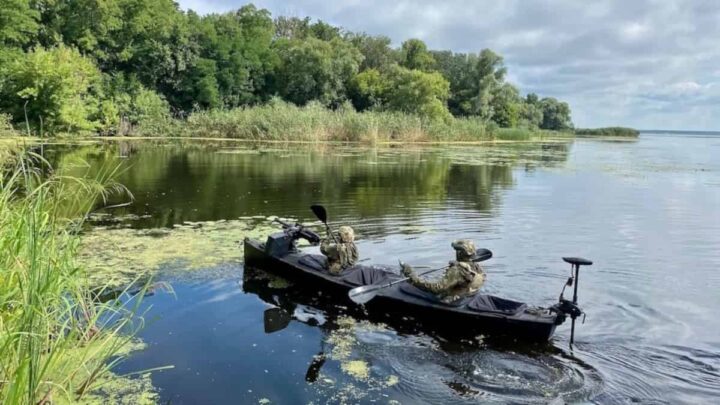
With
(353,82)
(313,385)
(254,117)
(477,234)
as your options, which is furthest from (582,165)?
(353,82)

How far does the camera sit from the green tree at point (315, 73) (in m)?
51.7

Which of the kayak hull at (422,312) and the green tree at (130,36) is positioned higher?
the green tree at (130,36)

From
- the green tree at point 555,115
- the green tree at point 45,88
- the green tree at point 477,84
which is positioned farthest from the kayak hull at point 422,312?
the green tree at point 555,115

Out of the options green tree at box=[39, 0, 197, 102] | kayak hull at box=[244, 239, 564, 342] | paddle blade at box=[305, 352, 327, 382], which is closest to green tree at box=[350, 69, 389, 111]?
green tree at box=[39, 0, 197, 102]

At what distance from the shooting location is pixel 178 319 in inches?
250

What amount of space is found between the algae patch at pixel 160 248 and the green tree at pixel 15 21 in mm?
34550

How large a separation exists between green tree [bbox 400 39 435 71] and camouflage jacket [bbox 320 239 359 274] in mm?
56861

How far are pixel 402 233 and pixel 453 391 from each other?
6.06 meters

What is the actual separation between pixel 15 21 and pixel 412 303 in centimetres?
4113

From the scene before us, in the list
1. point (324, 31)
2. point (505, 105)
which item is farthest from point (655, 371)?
point (324, 31)

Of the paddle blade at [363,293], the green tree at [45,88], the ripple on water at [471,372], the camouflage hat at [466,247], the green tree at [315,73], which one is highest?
the green tree at [315,73]

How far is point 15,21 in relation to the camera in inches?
1476

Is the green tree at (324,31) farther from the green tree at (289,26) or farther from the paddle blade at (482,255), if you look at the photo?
the paddle blade at (482,255)

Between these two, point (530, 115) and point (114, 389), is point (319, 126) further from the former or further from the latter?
point (530, 115)
